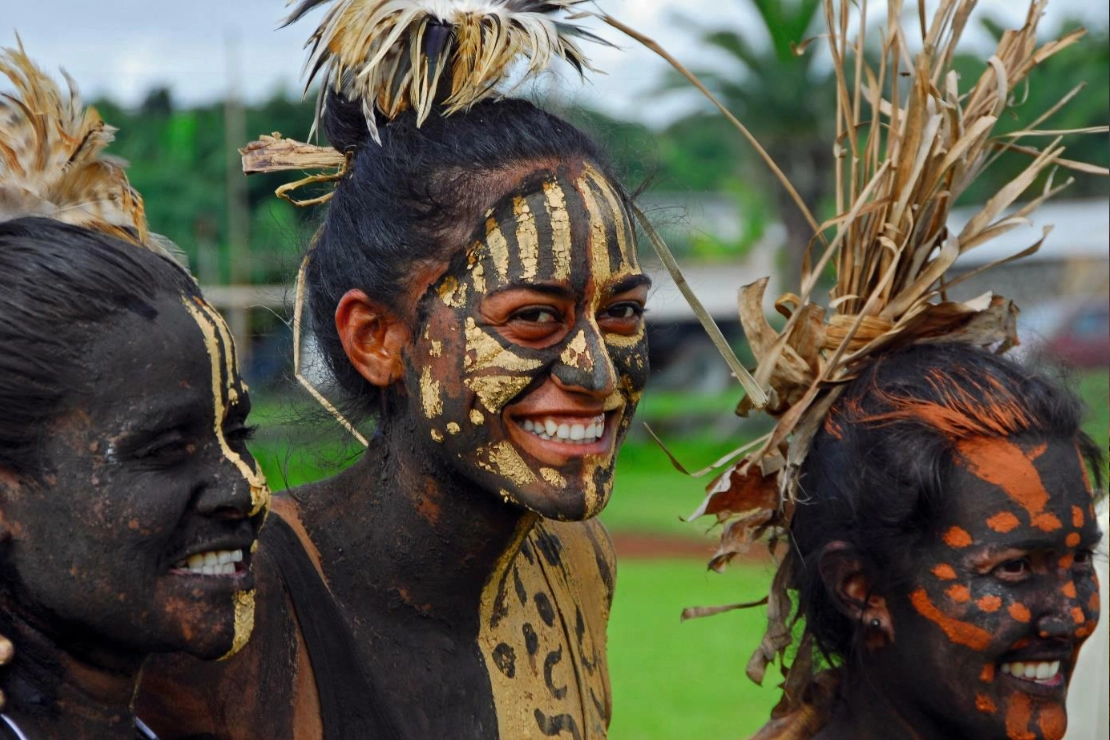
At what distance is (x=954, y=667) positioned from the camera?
3240 millimetres

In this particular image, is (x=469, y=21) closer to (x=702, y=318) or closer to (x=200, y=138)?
(x=702, y=318)

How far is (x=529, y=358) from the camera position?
2.92 metres

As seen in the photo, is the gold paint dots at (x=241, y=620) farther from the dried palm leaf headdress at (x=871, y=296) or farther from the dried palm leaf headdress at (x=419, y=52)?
the dried palm leaf headdress at (x=871, y=296)

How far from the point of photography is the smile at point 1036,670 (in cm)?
322

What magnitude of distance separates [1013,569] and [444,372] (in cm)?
139

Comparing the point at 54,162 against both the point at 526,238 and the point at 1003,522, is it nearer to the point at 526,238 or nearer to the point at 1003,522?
the point at 526,238

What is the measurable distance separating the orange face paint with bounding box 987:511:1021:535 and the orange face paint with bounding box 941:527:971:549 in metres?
0.06

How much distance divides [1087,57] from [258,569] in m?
27.1

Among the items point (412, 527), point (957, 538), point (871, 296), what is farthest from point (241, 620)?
point (871, 296)

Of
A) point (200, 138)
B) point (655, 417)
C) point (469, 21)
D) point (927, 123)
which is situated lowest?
point (655, 417)

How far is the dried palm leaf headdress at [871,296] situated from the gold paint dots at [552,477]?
73 centimetres

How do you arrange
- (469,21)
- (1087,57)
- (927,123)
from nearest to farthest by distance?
1. (469,21)
2. (927,123)
3. (1087,57)

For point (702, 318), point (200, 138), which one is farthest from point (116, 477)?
point (200, 138)

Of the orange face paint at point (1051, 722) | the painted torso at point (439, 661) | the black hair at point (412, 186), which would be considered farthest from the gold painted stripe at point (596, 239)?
the orange face paint at point (1051, 722)
